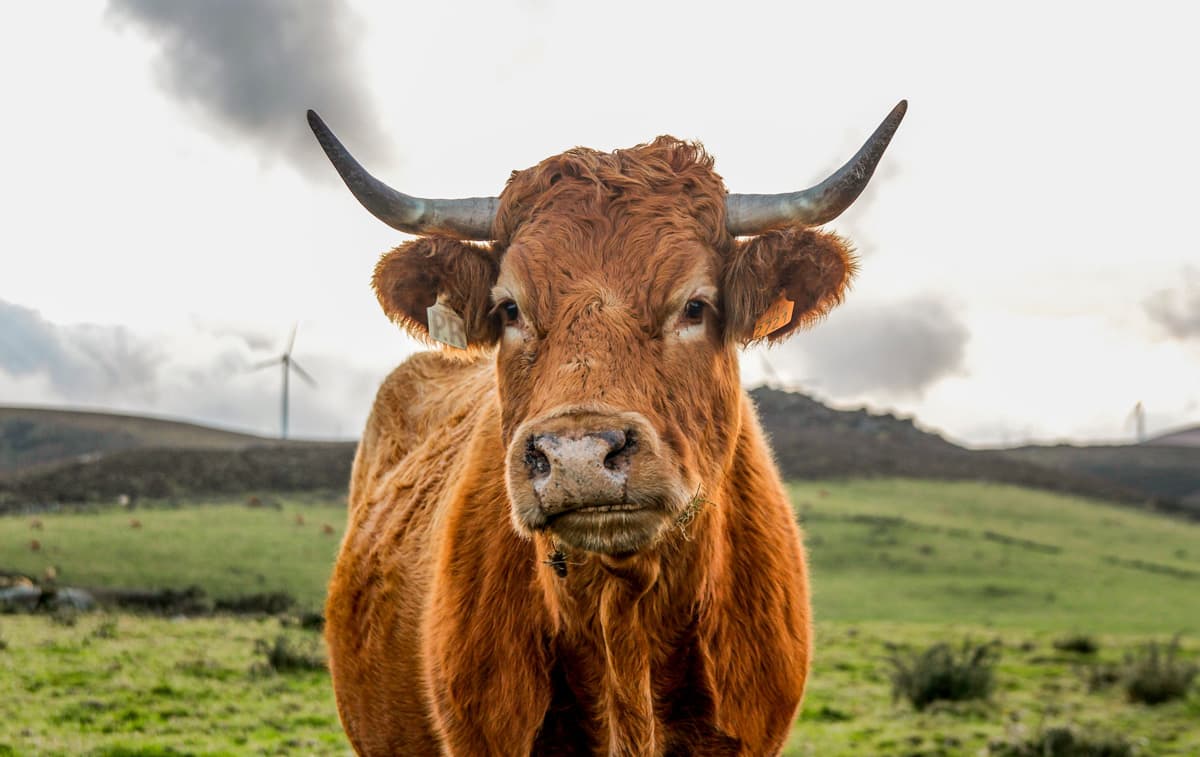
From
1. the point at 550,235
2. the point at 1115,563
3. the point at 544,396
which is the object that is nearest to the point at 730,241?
the point at 550,235

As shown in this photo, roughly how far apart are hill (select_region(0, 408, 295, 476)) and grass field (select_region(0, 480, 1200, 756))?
4934 centimetres

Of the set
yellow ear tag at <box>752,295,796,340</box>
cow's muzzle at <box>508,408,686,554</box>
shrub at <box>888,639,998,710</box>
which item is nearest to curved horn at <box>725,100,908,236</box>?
yellow ear tag at <box>752,295,796,340</box>

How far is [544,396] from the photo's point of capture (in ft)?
13.1

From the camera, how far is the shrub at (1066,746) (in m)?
10.9

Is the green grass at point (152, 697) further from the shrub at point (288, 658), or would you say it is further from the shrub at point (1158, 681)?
the shrub at point (1158, 681)

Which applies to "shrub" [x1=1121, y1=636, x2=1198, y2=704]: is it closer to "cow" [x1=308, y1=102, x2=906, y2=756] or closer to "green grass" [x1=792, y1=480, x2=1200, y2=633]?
"green grass" [x1=792, y1=480, x2=1200, y2=633]

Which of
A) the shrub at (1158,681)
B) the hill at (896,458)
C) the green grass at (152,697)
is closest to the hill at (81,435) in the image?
the hill at (896,458)

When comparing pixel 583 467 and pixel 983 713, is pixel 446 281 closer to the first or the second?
pixel 583 467

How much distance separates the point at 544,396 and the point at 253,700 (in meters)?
11.2

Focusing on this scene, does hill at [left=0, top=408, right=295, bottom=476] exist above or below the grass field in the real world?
above

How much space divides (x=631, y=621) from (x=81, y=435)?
96658 mm

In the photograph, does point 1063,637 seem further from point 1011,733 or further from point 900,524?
point 900,524

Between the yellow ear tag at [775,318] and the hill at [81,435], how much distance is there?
279 ft

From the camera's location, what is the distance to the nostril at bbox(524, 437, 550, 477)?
372cm
